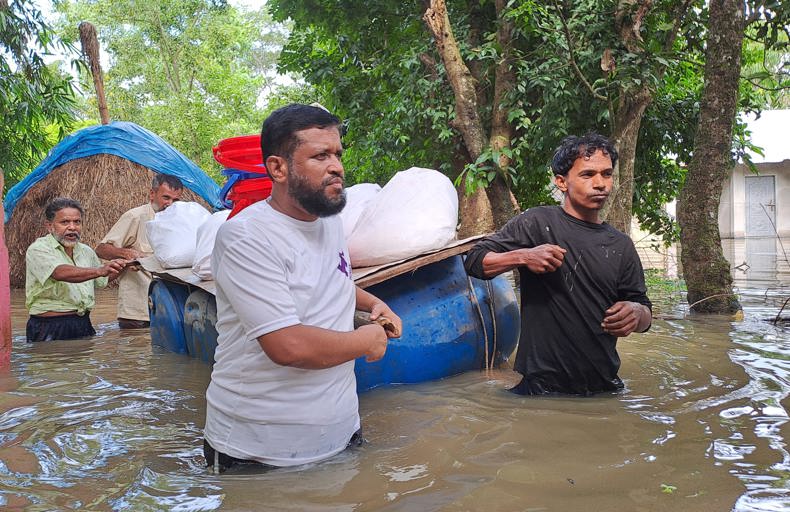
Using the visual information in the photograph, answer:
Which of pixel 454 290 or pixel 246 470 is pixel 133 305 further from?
pixel 246 470

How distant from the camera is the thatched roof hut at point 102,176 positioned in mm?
12016

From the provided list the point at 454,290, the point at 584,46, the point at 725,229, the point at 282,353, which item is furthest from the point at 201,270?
the point at 725,229

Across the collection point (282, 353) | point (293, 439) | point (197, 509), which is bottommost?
point (197, 509)

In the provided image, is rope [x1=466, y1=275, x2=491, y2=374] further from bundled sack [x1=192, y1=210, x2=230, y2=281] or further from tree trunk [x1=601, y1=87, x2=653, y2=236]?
tree trunk [x1=601, y1=87, x2=653, y2=236]

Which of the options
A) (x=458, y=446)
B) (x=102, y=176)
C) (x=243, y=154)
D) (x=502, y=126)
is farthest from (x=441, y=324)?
(x=102, y=176)

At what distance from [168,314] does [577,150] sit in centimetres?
357

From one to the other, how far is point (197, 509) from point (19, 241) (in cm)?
1159

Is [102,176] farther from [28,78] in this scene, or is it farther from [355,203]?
[355,203]

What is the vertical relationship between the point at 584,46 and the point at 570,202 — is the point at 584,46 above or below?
above

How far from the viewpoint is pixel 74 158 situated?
12.2 m

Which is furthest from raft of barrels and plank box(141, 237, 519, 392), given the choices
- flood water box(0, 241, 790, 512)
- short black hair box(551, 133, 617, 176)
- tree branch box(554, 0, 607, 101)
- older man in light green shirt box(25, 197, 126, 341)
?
tree branch box(554, 0, 607, 101)

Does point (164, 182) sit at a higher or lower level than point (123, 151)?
lower

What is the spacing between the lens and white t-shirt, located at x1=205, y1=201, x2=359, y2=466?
7.36ft

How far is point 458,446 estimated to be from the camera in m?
2.95
